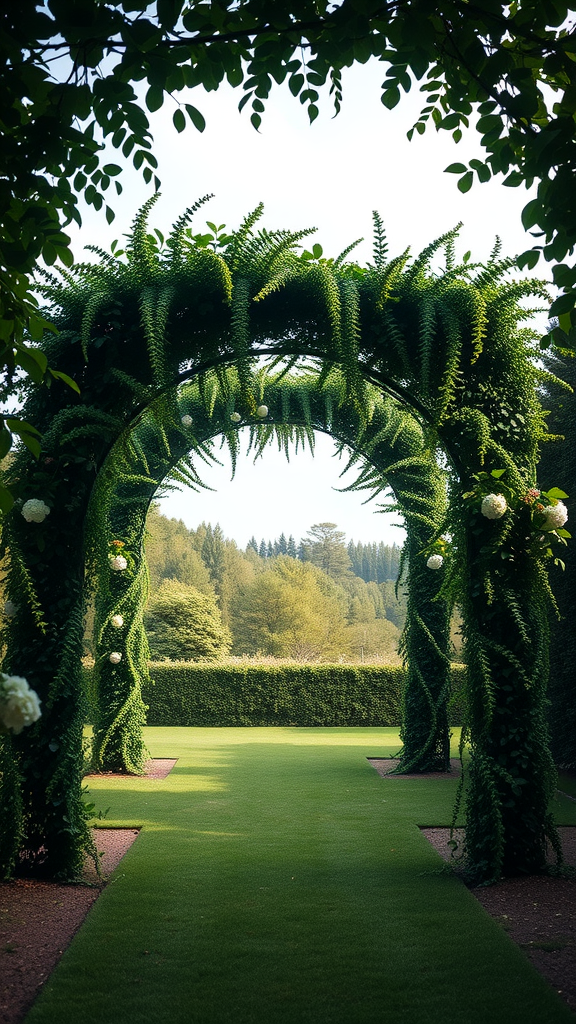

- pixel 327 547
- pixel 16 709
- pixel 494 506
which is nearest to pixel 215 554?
pixel 327 547

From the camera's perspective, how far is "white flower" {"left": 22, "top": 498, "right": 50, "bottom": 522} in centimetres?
438

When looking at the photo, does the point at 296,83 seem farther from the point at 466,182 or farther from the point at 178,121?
the point at 466,182

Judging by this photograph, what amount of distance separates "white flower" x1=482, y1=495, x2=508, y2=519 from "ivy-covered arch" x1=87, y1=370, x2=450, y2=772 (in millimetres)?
3837

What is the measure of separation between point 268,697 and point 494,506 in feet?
39.9

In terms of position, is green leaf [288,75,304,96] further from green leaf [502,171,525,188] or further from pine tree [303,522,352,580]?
pine tree [303,522,352,580]

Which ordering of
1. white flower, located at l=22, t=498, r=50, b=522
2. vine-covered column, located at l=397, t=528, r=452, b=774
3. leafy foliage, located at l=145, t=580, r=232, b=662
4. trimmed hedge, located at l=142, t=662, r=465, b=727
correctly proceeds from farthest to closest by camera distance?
leafy foliage, located at l=145, t=580, r=232, b=662 → trimmed hedge, located at l=142, t=662, r=465, b=727 → vine-covered column, located at l=397, t=528, r=452, b=774 → white flower, located at l=22, t=498, r=50, b=522

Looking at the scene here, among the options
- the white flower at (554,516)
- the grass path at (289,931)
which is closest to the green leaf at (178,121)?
the white flower at (554,516)

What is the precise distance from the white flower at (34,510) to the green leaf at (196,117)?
91.4 inches

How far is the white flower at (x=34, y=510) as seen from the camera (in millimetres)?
4379

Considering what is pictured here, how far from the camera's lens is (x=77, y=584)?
4.66 metres

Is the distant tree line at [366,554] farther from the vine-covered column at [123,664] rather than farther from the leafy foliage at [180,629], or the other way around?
the vine-covered column at [123,664]

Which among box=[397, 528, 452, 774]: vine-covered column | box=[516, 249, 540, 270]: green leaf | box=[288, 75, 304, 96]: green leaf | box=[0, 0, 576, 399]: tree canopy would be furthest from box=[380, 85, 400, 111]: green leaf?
box=[397, 528, 452, 774]: vine-covered column

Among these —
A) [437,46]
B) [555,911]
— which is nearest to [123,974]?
[555,911]

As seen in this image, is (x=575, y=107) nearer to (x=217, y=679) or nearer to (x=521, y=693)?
(x=521, y=693)
